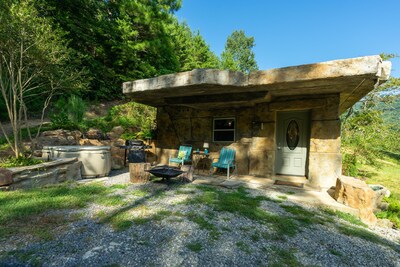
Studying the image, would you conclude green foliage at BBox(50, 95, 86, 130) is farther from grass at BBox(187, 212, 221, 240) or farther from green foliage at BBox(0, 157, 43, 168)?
grass at BBox(187, 212, 221, 240)

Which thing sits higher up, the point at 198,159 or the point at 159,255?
the point at 198,159

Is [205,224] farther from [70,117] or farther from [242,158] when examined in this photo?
[70,117]

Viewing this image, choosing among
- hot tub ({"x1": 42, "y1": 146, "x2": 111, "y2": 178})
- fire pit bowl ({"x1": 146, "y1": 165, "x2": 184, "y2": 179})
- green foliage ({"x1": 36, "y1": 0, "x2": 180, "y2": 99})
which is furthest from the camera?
green foliage ({"x1": 36, "y1": 0, "x2": 180, "y2": 99})

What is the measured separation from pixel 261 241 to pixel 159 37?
12672 millimetres

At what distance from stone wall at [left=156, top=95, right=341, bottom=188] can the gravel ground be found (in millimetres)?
2043

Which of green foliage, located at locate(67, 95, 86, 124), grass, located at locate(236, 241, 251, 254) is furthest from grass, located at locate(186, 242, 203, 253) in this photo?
green foliage, located at locate(67, 95, 86, 124)

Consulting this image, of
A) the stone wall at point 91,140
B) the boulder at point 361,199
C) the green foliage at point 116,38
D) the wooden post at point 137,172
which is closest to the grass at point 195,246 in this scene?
the wooden post at point 137,172

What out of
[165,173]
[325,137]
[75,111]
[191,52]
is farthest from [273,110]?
[191,52]

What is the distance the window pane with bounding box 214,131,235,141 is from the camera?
6.02m

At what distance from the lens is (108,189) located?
407cm

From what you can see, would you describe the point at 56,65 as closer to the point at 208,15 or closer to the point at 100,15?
the point at 100,15

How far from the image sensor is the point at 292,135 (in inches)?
220

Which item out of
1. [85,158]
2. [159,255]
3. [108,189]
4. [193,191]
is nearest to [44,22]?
[85,158]

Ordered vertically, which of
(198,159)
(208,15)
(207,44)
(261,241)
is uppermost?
(208,15)
